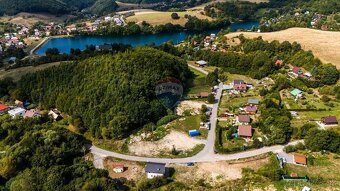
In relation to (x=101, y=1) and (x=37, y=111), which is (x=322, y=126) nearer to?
(x=37, y=111)

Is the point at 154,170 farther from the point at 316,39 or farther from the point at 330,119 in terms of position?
the point at 316,39

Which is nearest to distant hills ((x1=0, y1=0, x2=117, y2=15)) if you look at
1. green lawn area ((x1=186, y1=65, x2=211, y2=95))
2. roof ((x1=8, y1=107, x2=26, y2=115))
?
roof ((x1=8, y1=107, x2=26, y2=115))

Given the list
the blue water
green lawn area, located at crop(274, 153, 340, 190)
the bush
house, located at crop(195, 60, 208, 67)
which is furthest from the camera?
the blue water

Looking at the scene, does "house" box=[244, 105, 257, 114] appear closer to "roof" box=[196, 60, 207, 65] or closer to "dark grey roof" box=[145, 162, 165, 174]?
"dark grey roof" box=[145, 162, 165, 174]

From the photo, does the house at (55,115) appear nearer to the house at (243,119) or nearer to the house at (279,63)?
the house at (243,119)

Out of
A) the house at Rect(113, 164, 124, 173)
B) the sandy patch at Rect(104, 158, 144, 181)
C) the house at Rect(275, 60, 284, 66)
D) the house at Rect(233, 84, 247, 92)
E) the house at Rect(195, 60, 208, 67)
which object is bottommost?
the sandy patch at Rect(104, 158, 144, 181)

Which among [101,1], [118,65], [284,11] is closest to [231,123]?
[118,65]
